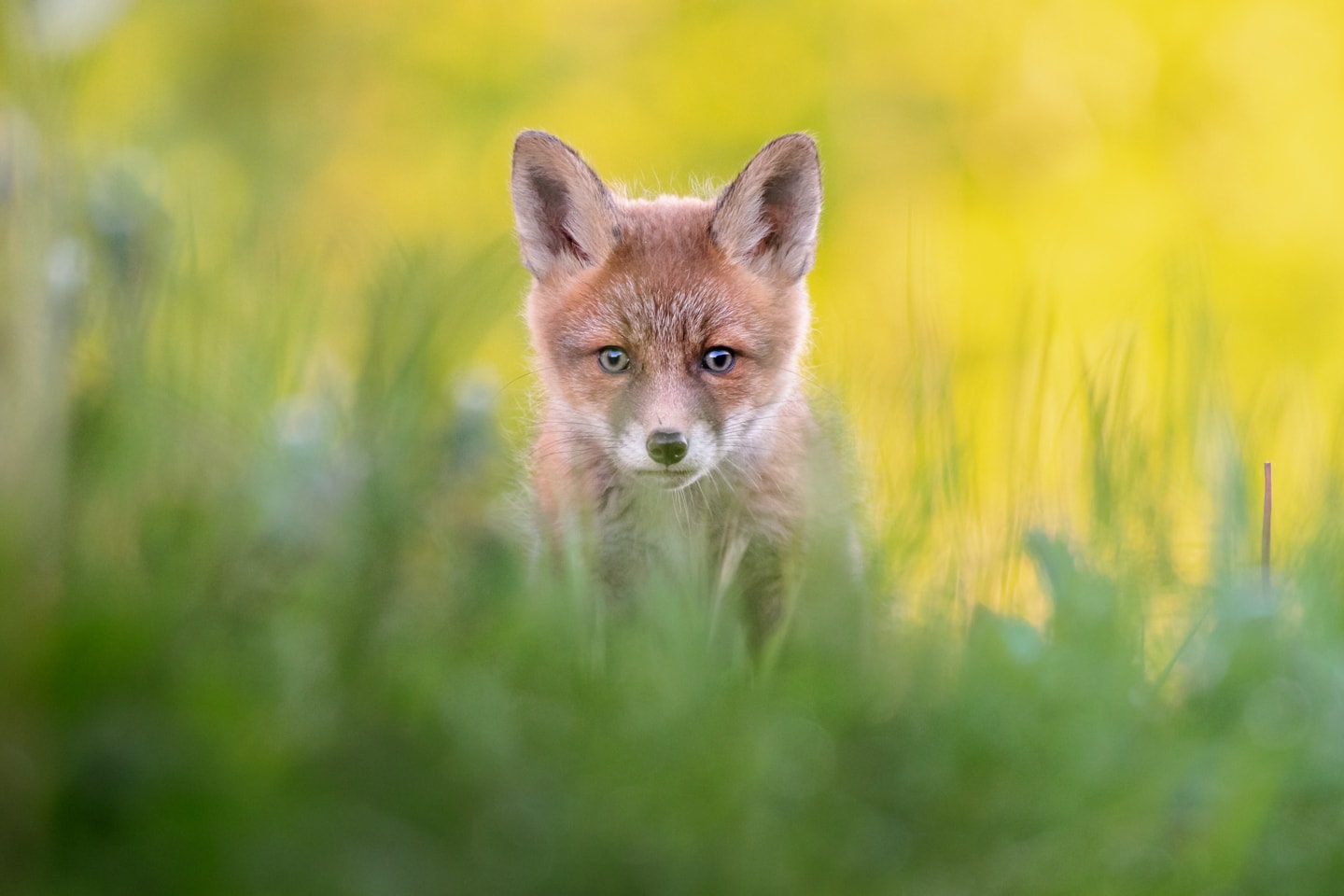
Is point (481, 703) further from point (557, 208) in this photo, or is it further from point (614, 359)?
point (557, 208)

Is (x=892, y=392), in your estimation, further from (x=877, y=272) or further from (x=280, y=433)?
(x=877, y=272)

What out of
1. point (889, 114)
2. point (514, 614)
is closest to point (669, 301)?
point (514, 614)

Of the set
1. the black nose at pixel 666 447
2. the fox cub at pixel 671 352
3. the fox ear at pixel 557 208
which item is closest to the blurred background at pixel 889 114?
the fox ear at pixel 557 208

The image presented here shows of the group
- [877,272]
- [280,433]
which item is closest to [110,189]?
[280,433]

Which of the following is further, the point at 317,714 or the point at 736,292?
the point at 736,292

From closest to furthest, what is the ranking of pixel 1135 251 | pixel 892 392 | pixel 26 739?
pixel 26 739 < pixel 892 392 < pixel 1135 251

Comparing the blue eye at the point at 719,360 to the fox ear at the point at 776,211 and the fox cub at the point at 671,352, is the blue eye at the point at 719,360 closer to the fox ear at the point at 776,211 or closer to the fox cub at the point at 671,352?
the fox cub at the point at 671,352

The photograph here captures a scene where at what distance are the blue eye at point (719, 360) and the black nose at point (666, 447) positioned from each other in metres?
0.42

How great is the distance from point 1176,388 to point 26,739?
2.36m

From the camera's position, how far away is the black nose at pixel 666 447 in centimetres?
323

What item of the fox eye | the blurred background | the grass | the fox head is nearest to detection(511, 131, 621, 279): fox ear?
the fox head

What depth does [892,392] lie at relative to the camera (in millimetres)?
2730

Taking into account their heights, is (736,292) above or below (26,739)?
above

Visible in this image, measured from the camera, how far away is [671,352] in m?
3.57
